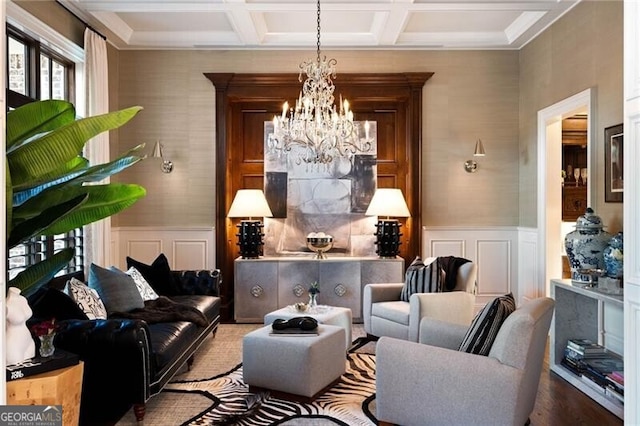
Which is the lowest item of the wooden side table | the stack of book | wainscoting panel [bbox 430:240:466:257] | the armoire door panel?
the stack of book

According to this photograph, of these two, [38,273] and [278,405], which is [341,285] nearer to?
[278,405]

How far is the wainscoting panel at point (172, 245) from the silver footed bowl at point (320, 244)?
1.19 metres

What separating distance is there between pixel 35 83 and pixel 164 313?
90.2 inches

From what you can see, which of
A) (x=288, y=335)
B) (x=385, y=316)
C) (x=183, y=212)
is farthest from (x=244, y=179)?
(x=288, y=335)

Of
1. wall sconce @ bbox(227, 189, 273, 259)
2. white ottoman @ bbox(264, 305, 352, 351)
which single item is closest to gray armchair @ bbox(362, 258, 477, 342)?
white ottoman @ bbox(264, 305, 352, 351)

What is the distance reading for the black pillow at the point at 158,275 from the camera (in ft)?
16.4

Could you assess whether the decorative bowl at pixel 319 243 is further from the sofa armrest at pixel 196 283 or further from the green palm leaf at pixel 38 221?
the green palm leaf at pixel 38 221

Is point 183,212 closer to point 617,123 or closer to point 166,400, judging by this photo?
point 166,400

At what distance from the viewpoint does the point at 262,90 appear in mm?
6062

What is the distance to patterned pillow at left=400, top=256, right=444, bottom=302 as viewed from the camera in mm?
4730

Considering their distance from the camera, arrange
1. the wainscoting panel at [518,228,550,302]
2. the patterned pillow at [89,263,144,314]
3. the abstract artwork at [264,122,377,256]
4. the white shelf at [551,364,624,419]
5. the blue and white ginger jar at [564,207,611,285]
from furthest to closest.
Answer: the abstract artwork at [264,122,377,256]
the wainscoting panel at [518,228,550,302]
the patterned pillow at [89,263,144,314]
the blue and white ginger jar at [564,207,611,285]
the white shelf at [551,364,624,419]

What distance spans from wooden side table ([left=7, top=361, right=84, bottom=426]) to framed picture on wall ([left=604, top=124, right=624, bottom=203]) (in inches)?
156

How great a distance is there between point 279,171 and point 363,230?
1.27 m

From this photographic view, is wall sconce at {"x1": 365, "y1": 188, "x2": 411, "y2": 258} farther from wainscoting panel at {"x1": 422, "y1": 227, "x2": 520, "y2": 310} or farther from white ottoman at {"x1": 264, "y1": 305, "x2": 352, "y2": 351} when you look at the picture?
white ottoman at {"x1": 264, "y1": 305, "x2": 352, "y2": 351}
